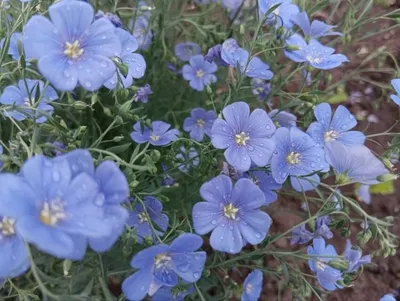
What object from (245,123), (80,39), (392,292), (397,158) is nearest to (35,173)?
(80,39)

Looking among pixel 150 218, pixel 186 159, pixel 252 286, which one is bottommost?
pixel 252 286

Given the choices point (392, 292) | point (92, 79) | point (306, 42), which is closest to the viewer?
point (92, 79)

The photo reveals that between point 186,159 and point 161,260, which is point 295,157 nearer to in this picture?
point 186,159

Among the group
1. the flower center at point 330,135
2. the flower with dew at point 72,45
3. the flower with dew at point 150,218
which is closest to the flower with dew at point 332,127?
the flower center at point 330,135

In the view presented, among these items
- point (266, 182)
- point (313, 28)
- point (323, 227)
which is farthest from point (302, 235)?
point (313, 28)

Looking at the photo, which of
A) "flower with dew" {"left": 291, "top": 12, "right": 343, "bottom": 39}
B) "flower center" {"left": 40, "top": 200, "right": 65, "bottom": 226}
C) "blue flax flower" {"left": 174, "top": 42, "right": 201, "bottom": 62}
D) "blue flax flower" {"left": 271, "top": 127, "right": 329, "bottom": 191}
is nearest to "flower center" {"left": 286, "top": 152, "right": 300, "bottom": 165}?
"blue flax flower" {"left": 271, "top": 127, "right": 329, "bottom": 191}

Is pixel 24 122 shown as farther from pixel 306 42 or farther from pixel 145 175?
pixel 306 42

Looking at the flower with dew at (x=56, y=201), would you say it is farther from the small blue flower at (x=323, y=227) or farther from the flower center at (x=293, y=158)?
the small blue flower at (x=323, y=227)
